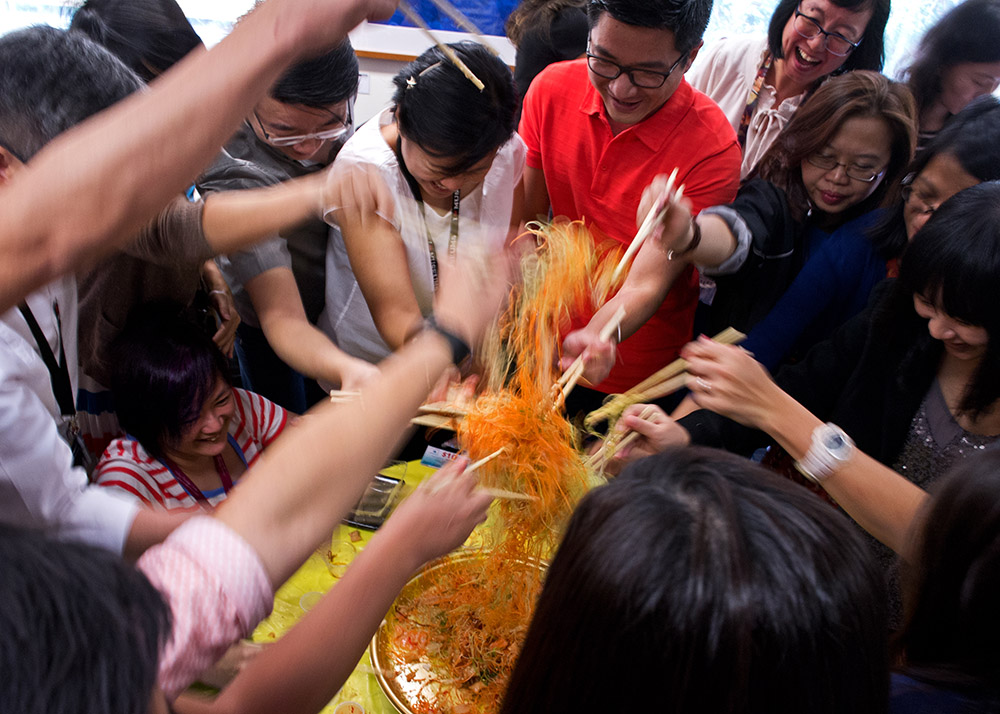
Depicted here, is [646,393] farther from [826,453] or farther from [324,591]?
[324,591]

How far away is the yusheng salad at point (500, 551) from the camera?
122cm

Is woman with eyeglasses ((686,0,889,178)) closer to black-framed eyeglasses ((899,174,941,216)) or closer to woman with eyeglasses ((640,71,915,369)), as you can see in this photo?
woman with eyeglasses ((640,71,915,369))

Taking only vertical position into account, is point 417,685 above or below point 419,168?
below

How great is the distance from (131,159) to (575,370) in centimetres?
98

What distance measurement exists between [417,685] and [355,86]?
5.12 ft

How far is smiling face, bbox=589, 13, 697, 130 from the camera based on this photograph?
5.63 feet

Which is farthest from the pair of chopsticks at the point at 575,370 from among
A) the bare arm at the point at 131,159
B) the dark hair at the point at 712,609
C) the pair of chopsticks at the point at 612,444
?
the bare arm at the point at 131,159

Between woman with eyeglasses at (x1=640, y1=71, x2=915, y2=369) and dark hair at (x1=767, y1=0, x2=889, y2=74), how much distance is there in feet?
1.11

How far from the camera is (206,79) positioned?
0.73m

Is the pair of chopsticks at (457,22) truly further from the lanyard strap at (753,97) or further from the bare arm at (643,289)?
the lanyard strap at (753,97)

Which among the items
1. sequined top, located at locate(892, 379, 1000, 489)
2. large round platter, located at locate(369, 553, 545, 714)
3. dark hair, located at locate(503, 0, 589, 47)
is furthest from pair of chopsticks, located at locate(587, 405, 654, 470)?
dark hair, located at locate(503, 0, 589, 47)

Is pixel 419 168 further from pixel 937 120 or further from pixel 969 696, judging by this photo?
pixel 937 120

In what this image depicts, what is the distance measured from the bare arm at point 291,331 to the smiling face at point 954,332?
1235 mm

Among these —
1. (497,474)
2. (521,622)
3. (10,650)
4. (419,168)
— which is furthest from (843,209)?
(10,650)
